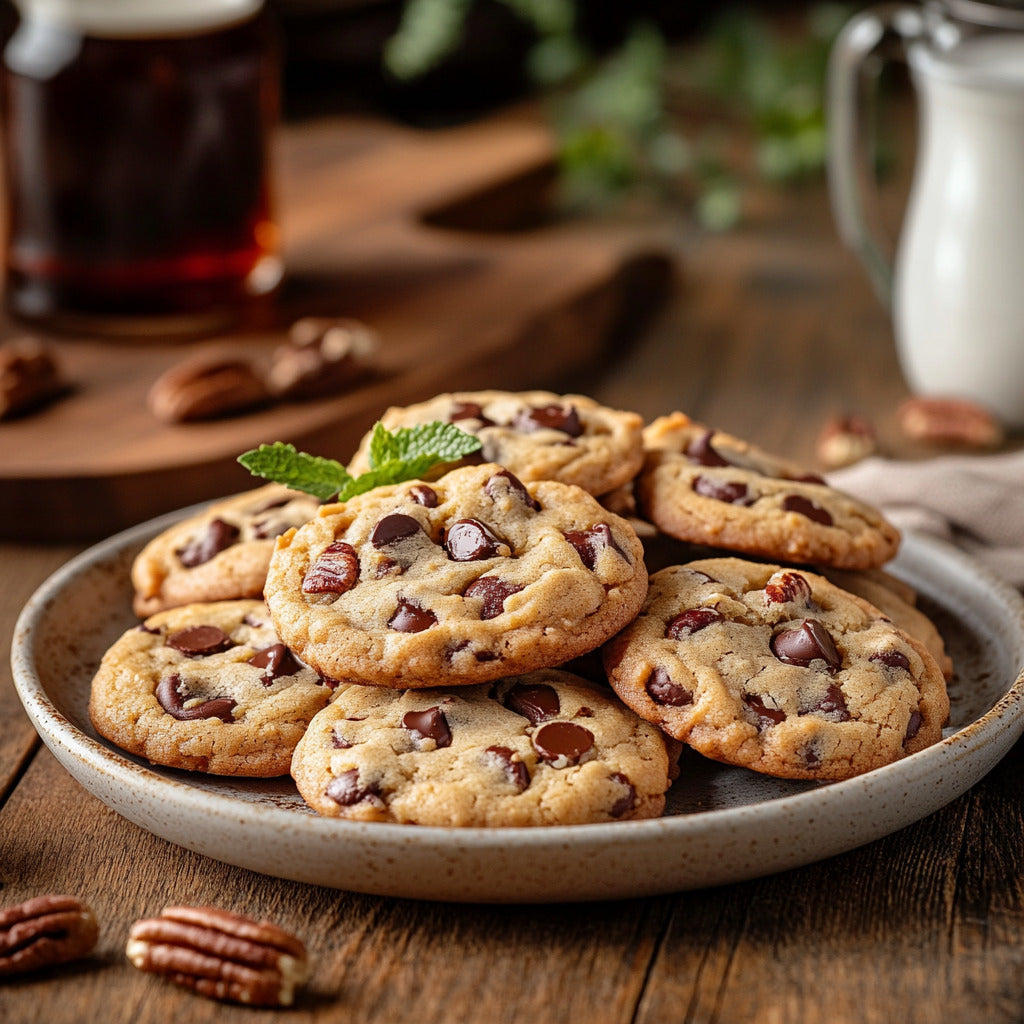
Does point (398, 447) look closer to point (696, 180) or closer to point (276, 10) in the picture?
point (696, 180)

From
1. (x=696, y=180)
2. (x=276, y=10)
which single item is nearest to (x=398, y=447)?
(x=696, y=180)

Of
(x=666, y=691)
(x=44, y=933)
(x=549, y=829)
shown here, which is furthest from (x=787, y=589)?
(x=44, y=933)

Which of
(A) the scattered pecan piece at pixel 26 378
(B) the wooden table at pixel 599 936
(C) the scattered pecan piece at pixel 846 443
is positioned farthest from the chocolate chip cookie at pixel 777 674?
(A) the scattered pecan piece at pixel 26 378

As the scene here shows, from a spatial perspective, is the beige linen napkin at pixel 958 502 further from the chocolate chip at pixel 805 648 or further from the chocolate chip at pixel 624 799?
the chocolate chip at pixel 624 799

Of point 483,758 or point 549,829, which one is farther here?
point 483,758

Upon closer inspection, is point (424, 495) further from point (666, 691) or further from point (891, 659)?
point (891, 659)

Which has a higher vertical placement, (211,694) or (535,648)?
(535,648)

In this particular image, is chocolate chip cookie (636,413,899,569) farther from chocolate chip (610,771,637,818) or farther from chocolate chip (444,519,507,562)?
chocolate chip (610,771,637,818)
